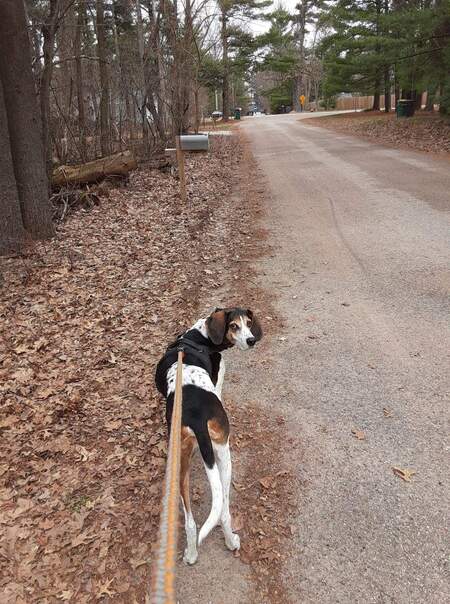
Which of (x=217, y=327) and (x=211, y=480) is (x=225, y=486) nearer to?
(x=211, y=480)

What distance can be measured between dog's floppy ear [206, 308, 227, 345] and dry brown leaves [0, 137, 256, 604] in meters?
1.04

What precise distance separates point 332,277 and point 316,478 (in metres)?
4.18

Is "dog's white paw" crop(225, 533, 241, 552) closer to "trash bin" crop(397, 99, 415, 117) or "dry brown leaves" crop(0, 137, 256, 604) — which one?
"dry brown leaves" crop(0, 137, 256, 604)

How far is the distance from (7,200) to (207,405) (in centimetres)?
682

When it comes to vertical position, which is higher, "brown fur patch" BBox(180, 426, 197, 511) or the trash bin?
the trash bin

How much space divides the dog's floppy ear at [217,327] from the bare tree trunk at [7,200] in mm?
5853

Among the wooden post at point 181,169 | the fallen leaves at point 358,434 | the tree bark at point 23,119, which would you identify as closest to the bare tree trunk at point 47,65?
the tree bark at point 23,119

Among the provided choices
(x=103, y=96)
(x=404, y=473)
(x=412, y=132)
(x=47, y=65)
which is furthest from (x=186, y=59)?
(x=404, y=473)

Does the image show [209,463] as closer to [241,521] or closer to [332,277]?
[241,521]

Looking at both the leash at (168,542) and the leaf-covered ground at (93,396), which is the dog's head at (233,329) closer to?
the leaf-covered ground at (93,396)

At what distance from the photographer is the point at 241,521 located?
318 centimetres

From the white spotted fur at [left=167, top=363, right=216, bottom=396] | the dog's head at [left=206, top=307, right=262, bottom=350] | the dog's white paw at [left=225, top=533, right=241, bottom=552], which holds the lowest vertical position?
the dog's white paw at [left=225, top=533, right=241, bottom=552]

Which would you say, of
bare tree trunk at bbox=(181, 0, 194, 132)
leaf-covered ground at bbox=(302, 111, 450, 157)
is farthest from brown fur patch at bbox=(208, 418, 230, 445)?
bare tree trunk at bbox=(181, 0, 194, 132)

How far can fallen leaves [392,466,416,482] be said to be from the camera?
11.3ft
